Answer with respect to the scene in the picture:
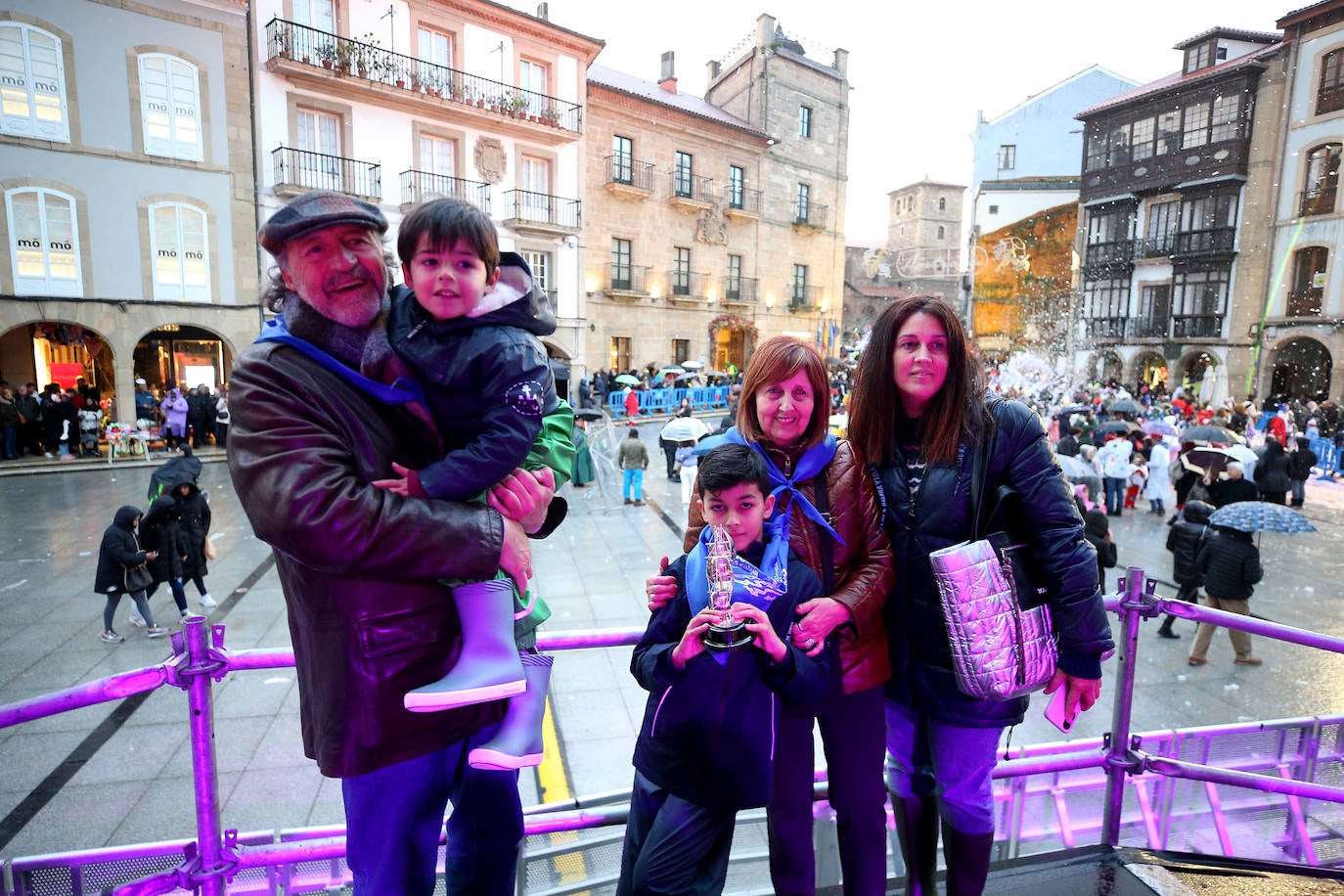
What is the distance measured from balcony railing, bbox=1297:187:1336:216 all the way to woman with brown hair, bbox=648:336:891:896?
33.5 metres

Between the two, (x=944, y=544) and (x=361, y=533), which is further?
(x=944, y=544)

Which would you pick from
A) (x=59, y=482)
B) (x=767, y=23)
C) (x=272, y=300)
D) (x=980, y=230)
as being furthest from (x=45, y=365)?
(x=980, y=230)

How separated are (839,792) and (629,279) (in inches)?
1082

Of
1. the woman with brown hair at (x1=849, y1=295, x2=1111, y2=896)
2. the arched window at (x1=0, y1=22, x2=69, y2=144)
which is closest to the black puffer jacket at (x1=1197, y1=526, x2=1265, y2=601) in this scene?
the woman with brown hair at (x1=849, y1=295, x2=1111, y2=896)

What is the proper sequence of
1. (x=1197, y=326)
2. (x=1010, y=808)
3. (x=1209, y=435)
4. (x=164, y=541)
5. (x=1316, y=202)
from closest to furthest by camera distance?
A: (x=1010, y=808) → (x=164, y=541) → (x=1209, y=435) → (x=1316, y=202) → (x=1197, y=326)

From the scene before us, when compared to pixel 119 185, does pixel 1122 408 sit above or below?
below

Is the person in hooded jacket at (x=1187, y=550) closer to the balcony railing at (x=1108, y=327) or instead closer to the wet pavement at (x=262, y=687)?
the wet pavement at (x=262, y=687)

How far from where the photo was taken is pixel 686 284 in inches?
1190

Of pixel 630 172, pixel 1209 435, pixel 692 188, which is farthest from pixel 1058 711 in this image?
pixel 692 188

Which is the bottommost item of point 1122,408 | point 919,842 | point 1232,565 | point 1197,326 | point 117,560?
point 117,560

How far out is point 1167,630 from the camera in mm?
7070

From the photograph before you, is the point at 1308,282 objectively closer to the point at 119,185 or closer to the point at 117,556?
the point at 117,556

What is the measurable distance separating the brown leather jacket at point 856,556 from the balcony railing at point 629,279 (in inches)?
1040

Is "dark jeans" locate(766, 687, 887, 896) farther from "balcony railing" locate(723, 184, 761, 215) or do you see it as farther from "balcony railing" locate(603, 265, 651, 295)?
"balcony railing" locate(723, 184, 761, 215)
